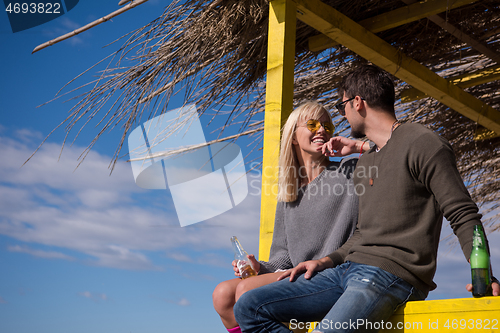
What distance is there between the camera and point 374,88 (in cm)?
205

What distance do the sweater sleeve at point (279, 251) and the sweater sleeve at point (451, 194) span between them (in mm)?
972

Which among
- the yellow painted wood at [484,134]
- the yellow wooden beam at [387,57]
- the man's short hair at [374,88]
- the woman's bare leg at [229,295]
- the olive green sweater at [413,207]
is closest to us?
the olive green sweater at [413,207]

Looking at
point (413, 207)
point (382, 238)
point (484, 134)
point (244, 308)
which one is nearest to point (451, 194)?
point (413, 207)

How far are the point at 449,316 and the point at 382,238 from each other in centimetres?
36

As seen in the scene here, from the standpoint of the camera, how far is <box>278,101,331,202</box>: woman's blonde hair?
2.49 meters

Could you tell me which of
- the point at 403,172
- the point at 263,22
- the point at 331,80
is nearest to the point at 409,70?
the point at 331,80

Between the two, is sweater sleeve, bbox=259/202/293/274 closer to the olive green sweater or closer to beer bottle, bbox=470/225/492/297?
the olive green sweater

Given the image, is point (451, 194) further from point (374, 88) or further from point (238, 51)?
point (238, 51)

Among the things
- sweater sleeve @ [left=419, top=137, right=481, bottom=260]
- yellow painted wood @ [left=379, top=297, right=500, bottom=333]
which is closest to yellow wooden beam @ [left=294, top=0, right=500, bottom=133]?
sweater sleeve @ [left=419, top=137, right=481, bottom=260]

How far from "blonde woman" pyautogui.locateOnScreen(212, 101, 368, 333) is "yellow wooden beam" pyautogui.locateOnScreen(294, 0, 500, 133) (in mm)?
1059

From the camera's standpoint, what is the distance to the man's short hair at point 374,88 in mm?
2049

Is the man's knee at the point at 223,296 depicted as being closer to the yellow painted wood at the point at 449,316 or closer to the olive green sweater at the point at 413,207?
the olive green sweater at the point at 413,207

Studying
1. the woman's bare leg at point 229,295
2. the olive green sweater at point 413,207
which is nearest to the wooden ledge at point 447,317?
the olive green sweater at point 413,207

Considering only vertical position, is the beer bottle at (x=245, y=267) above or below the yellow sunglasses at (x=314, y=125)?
below
